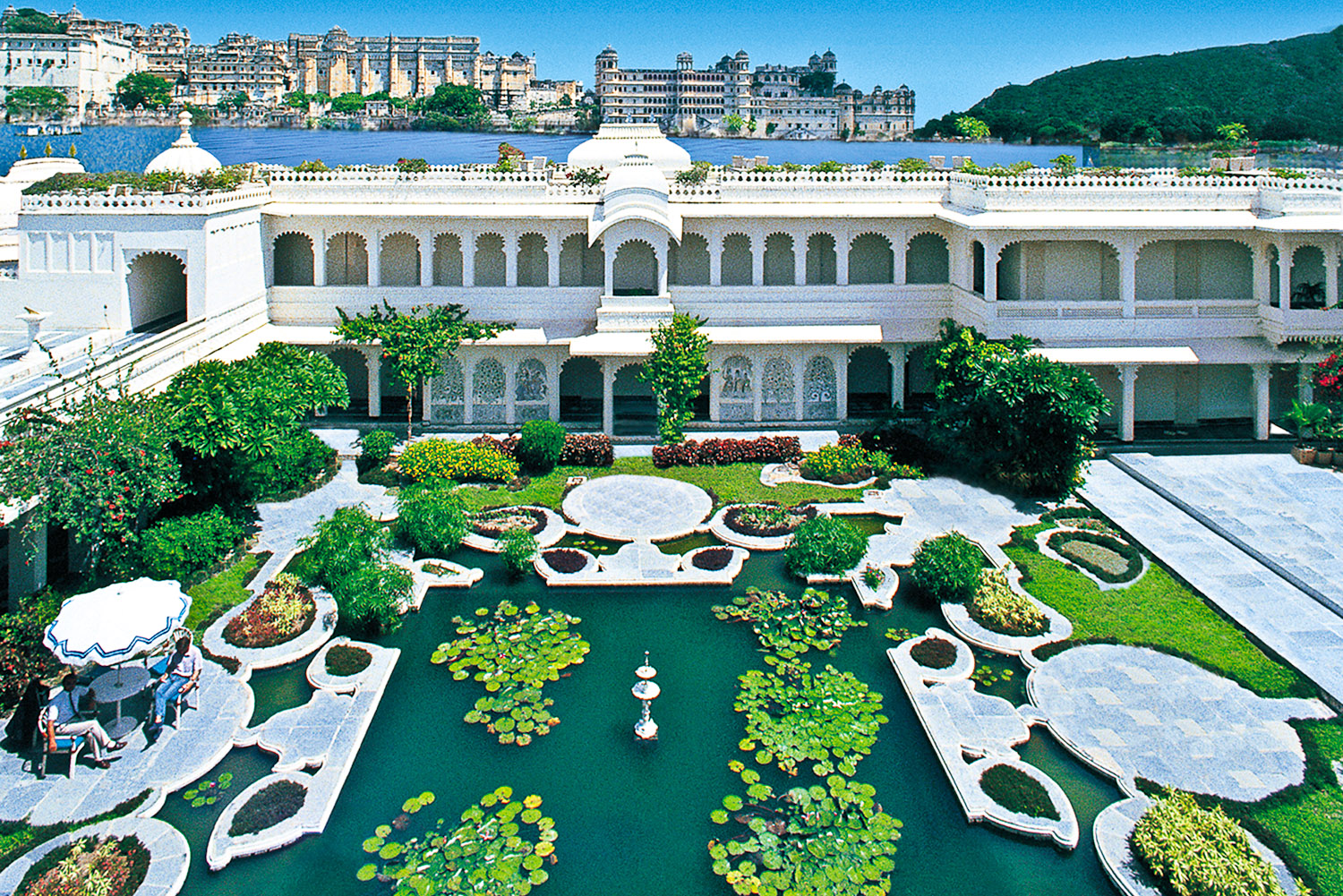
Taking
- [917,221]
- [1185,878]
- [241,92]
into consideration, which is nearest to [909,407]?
[917,221]

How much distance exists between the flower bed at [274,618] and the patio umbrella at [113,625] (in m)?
2.42

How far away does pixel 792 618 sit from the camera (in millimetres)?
17828

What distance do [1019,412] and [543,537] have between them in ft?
33.2

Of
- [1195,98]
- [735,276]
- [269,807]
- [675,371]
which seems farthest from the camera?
[1195,98]

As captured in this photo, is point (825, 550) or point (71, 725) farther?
point (825, 550)

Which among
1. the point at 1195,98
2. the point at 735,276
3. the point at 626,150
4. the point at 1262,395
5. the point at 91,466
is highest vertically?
the point at 1195,98

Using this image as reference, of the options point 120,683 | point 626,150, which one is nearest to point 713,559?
point 120,683

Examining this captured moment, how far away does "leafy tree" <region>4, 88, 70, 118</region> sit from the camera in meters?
130

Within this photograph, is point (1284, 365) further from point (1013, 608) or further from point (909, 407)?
point (1013, 608)

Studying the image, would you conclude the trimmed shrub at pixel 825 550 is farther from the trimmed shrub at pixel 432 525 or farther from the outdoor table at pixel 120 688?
the outdoor table at pixel 120 688

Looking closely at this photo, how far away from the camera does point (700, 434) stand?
91.2 feet

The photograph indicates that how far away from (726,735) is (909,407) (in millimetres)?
17213

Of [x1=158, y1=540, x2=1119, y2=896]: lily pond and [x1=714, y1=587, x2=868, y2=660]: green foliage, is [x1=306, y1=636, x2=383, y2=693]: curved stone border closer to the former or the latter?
[x1=158, y1=540, x2=1119, y2=896]: lily pond

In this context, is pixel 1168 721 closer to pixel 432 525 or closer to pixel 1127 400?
pixel 432 525
